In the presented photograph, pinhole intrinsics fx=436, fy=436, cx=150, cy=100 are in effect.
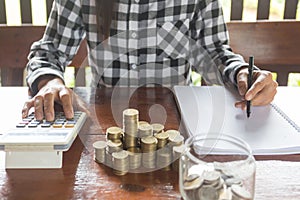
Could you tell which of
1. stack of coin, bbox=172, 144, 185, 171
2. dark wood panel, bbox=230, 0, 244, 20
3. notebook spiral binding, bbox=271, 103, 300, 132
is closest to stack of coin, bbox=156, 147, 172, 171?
stack of coin, bbox=172, 144, 185, 171

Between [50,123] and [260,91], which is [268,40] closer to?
[260,91]

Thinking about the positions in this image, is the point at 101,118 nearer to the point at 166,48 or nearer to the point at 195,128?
the point at 195,128

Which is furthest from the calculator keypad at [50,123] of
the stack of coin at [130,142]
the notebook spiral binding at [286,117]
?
the notebook spiral binding at [286,117]

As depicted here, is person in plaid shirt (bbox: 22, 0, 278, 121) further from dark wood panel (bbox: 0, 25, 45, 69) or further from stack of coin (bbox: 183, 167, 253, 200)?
stack of coin (bbox: 183, 167, 253, 200)

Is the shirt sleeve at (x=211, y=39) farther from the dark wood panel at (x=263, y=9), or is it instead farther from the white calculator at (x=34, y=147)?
the white calculator at (x=34, y=147)

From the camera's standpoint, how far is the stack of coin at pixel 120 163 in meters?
0.64

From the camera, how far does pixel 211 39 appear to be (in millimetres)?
1176

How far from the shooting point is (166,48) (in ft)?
3.87

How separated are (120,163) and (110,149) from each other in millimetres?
34

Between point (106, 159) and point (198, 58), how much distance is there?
622mm

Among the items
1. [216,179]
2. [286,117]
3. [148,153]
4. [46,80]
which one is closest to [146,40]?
[46,80]

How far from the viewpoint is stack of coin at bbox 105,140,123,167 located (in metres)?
0.66

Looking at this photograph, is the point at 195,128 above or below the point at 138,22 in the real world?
below

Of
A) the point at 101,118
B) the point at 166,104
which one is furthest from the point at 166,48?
the point at 101,118
